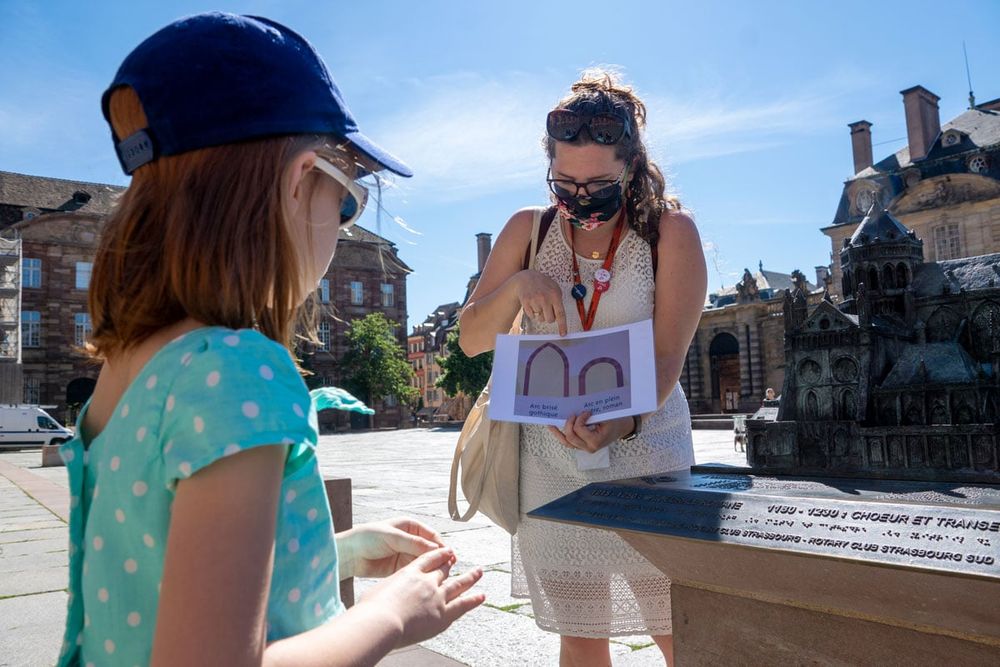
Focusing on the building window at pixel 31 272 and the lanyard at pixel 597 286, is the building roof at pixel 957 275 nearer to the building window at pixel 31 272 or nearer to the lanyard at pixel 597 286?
the lanyard at pixel 597 286

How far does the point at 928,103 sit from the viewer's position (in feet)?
114

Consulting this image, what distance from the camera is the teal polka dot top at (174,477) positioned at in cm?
83

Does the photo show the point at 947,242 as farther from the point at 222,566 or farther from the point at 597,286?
the point at 222,566

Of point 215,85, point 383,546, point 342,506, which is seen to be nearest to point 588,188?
point 383,546

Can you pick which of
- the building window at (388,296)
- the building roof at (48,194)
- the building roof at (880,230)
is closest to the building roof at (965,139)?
the building roof at (880,230)

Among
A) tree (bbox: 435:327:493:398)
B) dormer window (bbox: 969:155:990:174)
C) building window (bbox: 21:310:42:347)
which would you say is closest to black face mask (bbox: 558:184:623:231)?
dormer window (bbox: 969:155:990:174)

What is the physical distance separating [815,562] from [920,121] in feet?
128

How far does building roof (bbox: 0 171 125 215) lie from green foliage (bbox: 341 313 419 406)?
16.2m

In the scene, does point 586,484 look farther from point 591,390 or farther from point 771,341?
point 771,341

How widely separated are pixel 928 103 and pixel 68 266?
45.7 m

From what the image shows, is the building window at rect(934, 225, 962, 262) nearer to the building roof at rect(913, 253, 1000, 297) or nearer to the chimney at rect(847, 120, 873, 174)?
the chimney at rect(847, 120, 873, 174)

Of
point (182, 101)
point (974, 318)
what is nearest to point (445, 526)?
point (182, 101)

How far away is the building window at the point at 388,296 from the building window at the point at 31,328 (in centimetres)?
2084

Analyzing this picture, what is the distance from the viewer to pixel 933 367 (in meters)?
8.49
